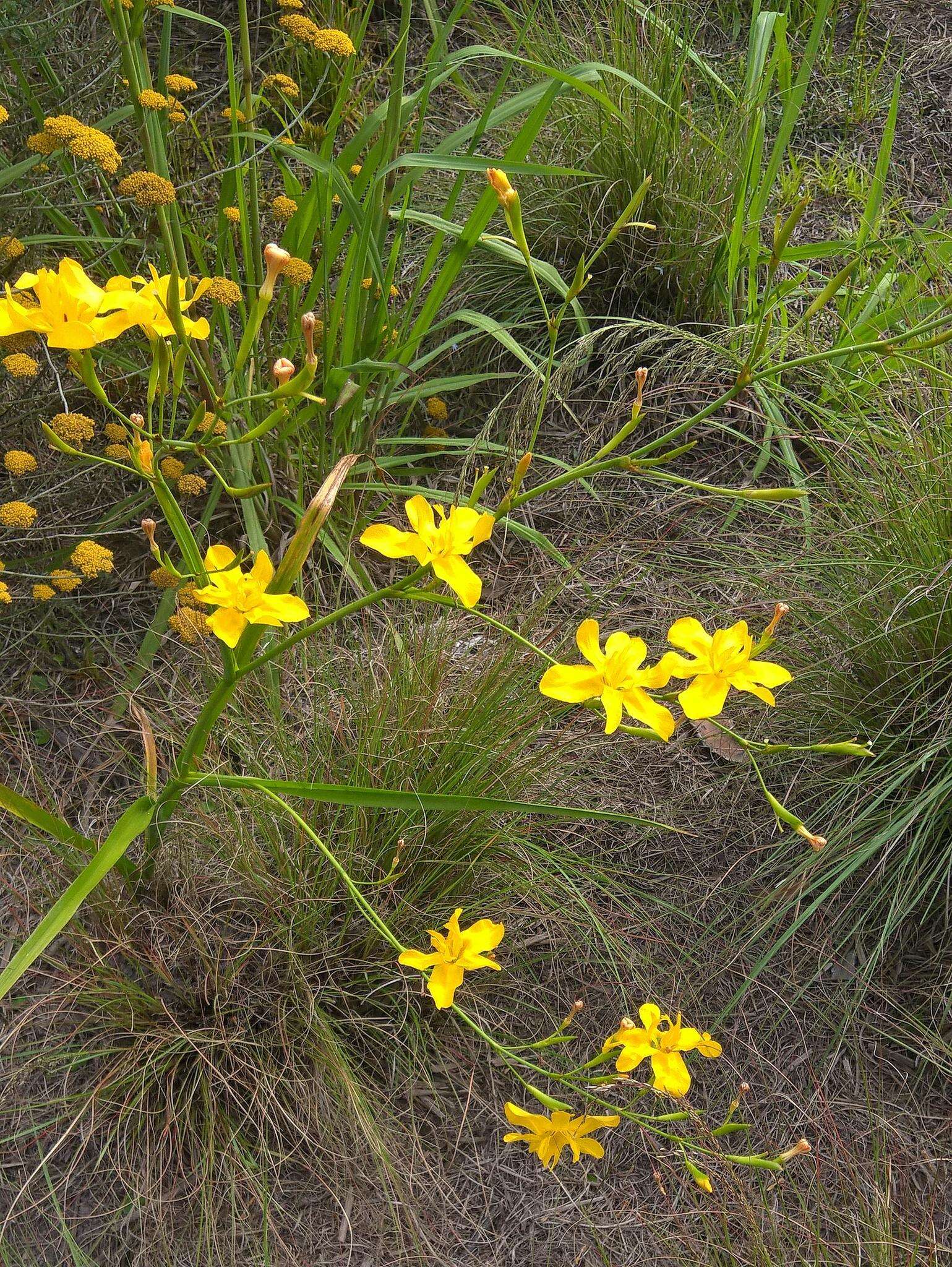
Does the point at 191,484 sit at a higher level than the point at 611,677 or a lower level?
lower

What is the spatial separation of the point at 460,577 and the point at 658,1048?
26.6 inches

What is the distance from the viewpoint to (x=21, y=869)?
1733mm

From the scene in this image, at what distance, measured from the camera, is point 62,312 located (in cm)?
103

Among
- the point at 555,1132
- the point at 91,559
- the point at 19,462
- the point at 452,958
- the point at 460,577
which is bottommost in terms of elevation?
the point at 555,1132

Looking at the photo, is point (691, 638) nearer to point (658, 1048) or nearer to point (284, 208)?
point (658, 1048)

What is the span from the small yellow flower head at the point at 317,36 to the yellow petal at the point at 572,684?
4.33 feet

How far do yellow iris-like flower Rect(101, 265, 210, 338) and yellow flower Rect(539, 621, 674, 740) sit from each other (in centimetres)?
49

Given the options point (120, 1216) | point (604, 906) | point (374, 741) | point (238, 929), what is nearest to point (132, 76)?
point (374, 741)

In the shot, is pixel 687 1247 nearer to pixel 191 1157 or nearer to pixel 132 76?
pixel 191 1157

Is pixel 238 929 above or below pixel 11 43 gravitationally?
below

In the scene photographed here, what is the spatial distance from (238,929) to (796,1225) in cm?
95

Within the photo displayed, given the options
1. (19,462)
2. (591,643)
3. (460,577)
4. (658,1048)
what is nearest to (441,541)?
(460,577)

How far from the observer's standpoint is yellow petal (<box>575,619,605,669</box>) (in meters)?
1.10

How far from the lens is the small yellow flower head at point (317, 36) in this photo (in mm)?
1858
